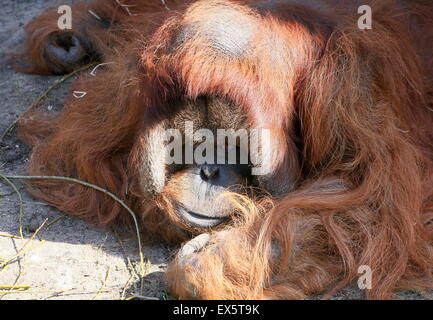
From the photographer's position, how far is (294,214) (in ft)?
8.63

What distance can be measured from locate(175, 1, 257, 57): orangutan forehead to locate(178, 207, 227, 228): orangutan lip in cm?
54

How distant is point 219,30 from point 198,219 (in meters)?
0.62

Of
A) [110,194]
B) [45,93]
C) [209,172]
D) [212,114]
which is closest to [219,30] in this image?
[212,114]

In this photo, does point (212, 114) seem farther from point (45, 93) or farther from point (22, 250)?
point (45, 93)

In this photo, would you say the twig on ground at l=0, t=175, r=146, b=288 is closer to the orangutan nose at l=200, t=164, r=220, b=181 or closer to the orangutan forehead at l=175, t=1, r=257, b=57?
the orangutan nose at l=200, t=164, r=220, b=181

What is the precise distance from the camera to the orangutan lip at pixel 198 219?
2.64 metres

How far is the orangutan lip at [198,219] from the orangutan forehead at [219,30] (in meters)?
0.54

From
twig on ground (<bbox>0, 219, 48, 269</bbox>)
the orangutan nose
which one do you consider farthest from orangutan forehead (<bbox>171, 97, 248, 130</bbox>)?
twig on ground (<bbox>0, 219, 48, 269</bbox>)

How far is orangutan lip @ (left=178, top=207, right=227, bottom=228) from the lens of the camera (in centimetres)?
264

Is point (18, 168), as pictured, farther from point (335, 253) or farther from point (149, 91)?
point (335, 253)

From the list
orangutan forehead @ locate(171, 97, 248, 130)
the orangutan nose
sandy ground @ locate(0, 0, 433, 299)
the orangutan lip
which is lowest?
sandy ground @ locate(0, 0, 433, 299)

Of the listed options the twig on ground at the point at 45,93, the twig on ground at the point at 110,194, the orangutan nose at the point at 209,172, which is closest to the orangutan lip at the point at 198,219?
the orangutan nose at the point at 209,172

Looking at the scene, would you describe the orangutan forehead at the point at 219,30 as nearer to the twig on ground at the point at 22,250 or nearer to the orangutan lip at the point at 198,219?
the orangutan lip at the point at 198,219

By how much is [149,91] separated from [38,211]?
79 cm
